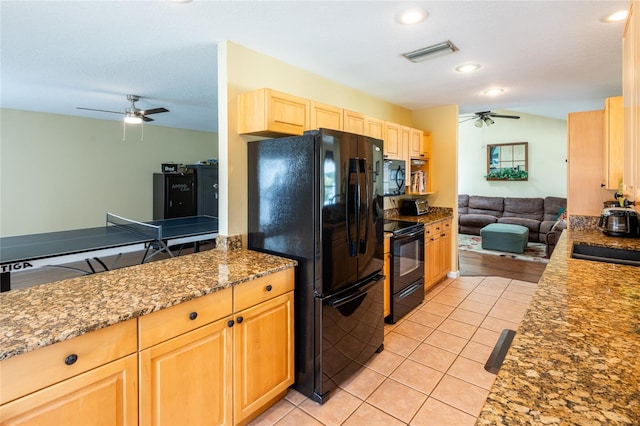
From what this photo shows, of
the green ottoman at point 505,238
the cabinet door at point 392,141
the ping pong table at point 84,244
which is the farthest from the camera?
the green ottoman at point 505,238

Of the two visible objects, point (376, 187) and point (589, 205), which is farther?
point (589, 205)

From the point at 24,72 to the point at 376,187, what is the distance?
3390 mm

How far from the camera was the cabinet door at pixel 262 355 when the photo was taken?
1.76 m

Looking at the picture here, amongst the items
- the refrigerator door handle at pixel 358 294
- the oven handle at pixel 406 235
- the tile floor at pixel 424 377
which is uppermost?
the oven handle at pixel 406 235

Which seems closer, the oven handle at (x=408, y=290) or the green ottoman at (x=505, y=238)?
the oven handle at (x=408, y=290)

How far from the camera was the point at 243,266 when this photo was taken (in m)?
1.96

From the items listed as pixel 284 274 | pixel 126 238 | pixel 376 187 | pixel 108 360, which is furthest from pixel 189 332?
pixel 126 238

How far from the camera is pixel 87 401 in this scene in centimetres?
121

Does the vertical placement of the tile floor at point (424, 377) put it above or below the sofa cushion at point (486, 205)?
below

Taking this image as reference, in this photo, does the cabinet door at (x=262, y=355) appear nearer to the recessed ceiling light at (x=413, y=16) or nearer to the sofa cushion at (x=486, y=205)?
the recessed ceiling light at (x=413, y=16)

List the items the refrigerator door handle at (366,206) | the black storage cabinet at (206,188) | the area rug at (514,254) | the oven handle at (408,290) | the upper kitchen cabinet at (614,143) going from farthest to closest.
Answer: the black storage cabinet at (206,188), the area rug at (514,254), the oven handle at (408,290), the upper kitchen cabinet at (614,143), the refrigerator door handle at (366,206)

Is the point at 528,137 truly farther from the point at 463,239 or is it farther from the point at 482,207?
the point at 463,239

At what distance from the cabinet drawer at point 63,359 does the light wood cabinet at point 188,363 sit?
0.08 meters

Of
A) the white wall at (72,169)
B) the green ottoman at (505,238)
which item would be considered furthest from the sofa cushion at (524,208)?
the white wall at (72,169)
